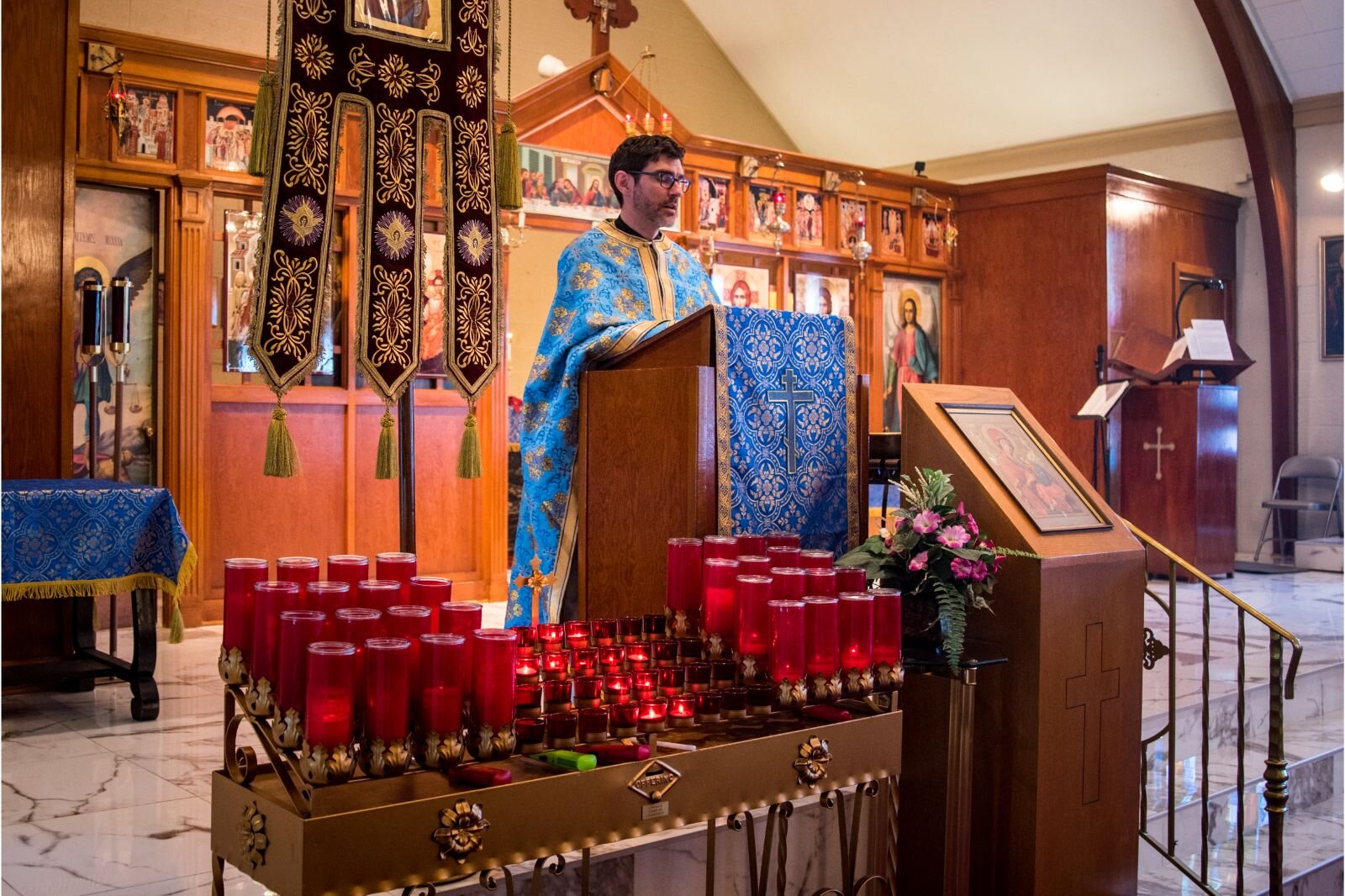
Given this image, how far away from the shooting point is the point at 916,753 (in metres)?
3.41

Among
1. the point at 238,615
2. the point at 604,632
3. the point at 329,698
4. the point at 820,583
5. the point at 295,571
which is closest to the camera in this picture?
the point at 329,698

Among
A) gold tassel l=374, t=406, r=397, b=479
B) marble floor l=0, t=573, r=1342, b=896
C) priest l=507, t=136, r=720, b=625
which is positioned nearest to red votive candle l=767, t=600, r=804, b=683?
marble floor l=0, t=573, r=1342, b=896

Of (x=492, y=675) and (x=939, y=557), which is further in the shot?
(x=939, y=557)

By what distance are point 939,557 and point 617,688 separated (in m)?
1.04

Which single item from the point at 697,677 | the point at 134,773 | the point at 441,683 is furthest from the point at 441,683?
the point at 134,773

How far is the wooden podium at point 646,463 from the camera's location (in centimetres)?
336

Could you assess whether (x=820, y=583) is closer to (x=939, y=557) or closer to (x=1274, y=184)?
(x=939, y=557)

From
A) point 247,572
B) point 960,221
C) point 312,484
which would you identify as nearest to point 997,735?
point 247,572

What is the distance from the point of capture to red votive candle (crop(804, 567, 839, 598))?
8.93ft

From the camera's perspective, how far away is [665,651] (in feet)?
9.05

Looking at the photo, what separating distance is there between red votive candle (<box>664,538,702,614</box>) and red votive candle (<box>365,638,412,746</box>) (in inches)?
38.9

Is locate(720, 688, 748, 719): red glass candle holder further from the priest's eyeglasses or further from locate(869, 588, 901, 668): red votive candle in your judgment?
the priest's eyeglasses

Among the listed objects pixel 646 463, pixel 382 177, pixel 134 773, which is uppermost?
pixel 382 177

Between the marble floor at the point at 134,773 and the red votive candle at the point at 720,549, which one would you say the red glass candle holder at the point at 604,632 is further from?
the marble floor at the point at 134,773
